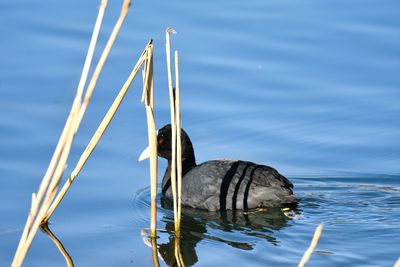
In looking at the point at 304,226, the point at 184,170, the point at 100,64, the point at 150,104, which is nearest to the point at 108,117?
the point at 150,104

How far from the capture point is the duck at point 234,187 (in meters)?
7.86

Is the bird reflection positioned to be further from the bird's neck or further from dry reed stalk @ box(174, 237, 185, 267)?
the bird's neck

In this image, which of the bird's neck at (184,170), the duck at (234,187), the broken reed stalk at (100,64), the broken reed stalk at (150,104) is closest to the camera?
the broken reed stalk at (100,64)

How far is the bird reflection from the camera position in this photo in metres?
6.77

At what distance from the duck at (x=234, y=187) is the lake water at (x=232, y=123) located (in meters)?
0.13

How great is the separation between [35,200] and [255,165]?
3517mm

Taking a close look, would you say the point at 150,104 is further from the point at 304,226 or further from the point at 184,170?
the point at 184,170

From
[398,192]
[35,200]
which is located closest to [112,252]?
[35,200]

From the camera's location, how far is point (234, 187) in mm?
8078

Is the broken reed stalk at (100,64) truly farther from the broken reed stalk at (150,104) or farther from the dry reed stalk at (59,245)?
the dry reed stalk at (59,245)

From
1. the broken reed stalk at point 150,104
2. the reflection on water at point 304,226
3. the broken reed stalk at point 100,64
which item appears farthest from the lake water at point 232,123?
the broken reed stalk at point 100,64

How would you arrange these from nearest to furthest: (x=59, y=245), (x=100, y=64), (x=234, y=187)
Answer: (x=100, y=64), (x=59, y=245), (x=234, y=187)

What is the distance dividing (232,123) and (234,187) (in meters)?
1.08

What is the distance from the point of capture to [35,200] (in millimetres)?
4668
